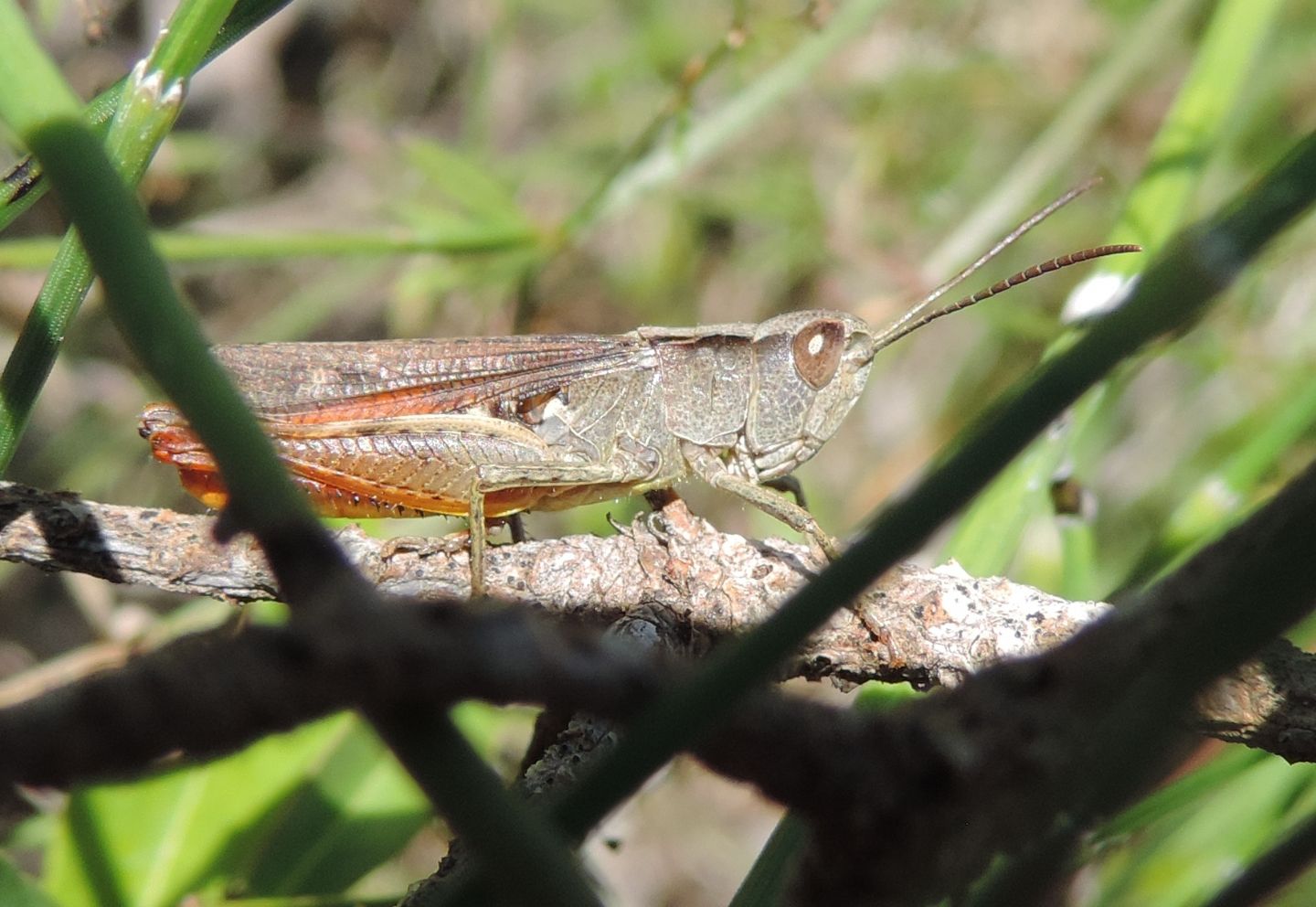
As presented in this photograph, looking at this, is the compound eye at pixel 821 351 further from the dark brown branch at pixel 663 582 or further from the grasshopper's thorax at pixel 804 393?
the dark brown branch at pixel 663 582

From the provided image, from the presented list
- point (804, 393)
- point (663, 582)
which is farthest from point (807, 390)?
point (663, 582)

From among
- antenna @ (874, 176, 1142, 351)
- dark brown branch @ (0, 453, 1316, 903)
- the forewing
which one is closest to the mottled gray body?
the forewing

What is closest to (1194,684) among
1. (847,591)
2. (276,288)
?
(847,591)

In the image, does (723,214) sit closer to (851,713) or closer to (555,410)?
(555,410)

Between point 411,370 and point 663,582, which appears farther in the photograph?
point 411,370

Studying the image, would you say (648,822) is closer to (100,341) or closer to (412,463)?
(412,463)

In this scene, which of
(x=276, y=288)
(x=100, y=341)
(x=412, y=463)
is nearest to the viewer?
(x=412, y=463)

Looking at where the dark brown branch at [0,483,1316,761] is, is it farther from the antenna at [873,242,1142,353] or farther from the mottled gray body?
the antenna at [873,242,1142,353]
